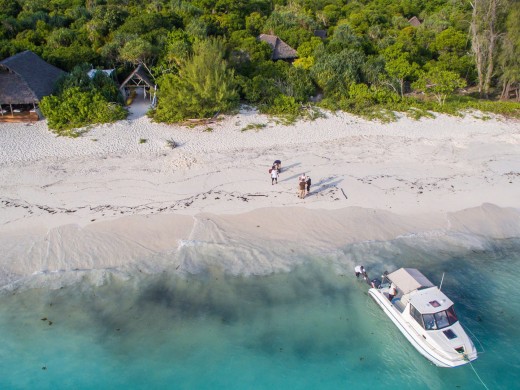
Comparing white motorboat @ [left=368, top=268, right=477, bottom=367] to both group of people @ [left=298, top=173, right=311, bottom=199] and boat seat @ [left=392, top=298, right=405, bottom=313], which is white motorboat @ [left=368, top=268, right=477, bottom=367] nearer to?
boat seat @ [left=392, top=298, right=405, bottom=313]

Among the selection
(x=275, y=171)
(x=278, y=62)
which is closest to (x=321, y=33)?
(x=278, y=62)

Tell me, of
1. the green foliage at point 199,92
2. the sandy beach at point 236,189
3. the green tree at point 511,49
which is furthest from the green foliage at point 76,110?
the green tree at point 511,49

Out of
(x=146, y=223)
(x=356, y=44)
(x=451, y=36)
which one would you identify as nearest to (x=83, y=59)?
(x=146, y=223)

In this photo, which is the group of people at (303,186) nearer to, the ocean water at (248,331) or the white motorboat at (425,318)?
the ocean water at (248,331)

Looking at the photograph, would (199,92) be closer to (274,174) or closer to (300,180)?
(274,174)

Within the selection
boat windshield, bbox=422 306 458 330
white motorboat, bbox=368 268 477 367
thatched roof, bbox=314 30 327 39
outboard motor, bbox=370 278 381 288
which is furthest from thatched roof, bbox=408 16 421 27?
boat windshield, bbox=422 306 458 330

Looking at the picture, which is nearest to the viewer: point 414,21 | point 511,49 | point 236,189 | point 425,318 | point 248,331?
point 425,318
